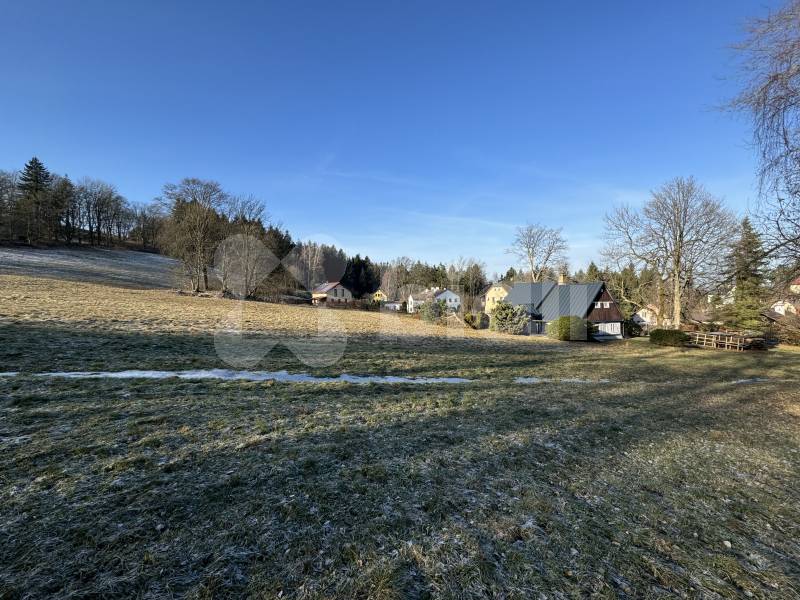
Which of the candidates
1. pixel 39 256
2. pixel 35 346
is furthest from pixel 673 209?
pixel 39 256

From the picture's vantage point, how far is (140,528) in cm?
273

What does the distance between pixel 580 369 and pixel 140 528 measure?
46.7 ft

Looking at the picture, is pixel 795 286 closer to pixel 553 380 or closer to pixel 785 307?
pixel 785 307

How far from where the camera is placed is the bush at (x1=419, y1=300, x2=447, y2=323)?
35594 millimetres

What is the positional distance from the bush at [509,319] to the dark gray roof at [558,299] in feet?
15.6

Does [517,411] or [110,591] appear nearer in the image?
[110,591]

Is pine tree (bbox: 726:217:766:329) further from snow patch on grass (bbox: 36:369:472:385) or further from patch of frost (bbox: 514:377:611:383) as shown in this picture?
snow patch on grass (bbox: 36:369:472:385)

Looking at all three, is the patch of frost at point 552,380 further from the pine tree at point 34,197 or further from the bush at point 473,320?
the pine tree at point 34,197

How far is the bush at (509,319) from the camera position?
29.1 meters

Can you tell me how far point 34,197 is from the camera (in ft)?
143

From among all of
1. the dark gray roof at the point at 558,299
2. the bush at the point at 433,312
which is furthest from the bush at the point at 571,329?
the bush at the point at 433,312

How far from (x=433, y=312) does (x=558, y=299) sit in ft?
41.3

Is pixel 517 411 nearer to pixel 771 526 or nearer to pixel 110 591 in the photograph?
pixel 771 526

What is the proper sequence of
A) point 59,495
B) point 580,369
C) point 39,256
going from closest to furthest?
point 59,495, point 580,369, point 39,256
